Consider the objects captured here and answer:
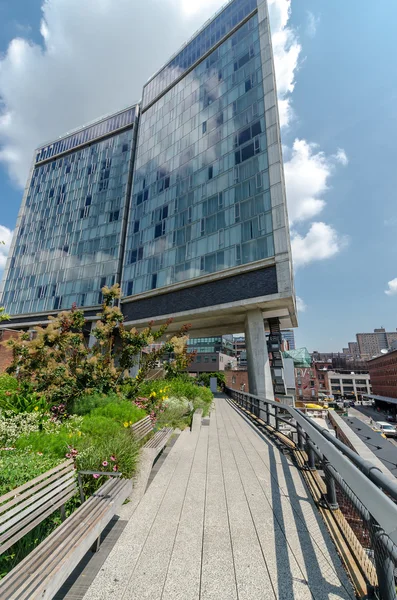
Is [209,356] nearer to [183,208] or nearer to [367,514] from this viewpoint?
[183,208]

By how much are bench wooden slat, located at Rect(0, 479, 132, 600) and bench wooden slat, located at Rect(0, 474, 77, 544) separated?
309 mm

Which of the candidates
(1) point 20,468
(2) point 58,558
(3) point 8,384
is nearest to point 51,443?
(1) point 20,468

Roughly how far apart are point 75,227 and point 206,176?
23.2 meters

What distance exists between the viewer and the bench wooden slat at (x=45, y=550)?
1.81m

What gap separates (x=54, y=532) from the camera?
7.71 feet

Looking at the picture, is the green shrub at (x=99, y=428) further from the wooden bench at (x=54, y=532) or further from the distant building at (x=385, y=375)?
the distant building at (x=385, y=375)

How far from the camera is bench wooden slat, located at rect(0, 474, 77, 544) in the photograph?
86.4 inches

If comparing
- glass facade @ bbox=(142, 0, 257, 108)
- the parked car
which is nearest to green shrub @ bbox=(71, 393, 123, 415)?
glass facade @ bbox=(142, 0, 257, 108)

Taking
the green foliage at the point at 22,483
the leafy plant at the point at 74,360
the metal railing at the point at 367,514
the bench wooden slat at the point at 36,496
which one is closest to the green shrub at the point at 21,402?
the leafy plant at the point at 74,360

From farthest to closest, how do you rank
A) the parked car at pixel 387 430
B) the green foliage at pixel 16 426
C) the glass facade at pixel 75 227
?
the parked car at pixel 387 430, the glass facade at pixel 75 227, the green foliage at pixel 16 426

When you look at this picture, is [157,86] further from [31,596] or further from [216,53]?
[31,596]

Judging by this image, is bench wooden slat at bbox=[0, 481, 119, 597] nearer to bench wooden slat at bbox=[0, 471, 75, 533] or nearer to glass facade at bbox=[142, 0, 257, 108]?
bench wooden slat at bbox=[0, 471, 75, 533]

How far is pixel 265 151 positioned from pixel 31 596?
27.3 meters

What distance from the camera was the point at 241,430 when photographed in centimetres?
931
